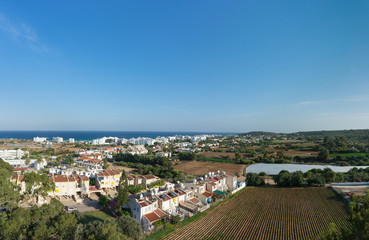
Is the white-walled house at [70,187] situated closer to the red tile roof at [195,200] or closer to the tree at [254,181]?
the red tile roof at [195,200]

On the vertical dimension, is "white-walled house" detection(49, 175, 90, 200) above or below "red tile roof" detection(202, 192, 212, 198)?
above

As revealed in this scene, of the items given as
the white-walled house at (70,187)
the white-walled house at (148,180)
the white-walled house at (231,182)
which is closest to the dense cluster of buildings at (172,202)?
the white-walled house at (231,182)

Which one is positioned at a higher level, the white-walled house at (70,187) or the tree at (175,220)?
the white-walled house at (70,187)

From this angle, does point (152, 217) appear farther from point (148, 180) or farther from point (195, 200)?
point (148, 180)

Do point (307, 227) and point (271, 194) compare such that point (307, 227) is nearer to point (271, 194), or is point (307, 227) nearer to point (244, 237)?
point (244, 237)

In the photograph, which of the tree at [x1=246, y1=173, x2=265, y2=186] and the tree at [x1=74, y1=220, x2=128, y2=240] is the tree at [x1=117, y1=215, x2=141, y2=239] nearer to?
the tree at [x1=74, y1=220, x2=128, y2=240]

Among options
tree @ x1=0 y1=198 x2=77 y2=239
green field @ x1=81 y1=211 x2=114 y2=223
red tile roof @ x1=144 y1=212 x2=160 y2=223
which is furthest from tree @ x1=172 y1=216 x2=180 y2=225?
tree @ x1=0 y1=198 x2=77 y2=239

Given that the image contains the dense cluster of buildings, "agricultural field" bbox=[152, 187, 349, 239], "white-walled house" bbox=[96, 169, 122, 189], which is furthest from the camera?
"white-walled house" bbox=[96, 169, 122, 189]

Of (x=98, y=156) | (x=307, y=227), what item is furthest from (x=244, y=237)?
(x=98, y=156)

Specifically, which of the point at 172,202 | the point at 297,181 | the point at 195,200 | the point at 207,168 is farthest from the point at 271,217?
the point at 207,168
